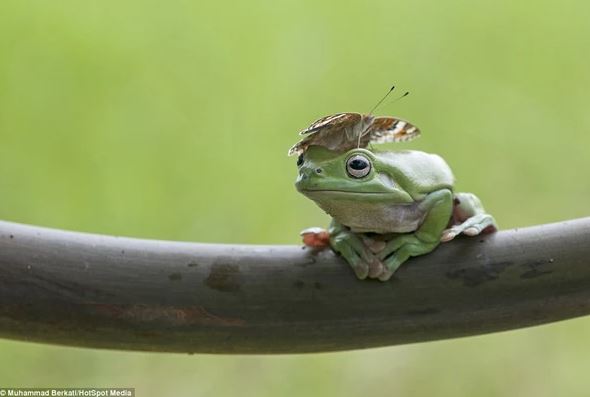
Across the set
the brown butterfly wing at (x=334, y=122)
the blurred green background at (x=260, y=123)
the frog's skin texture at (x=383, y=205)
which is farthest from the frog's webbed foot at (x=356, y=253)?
the blurred green background at (x=260, y=123)

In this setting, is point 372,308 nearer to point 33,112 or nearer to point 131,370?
point 131,370

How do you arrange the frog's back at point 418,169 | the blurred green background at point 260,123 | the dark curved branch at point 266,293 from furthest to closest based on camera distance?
the blurred green background at point 260,123 < the frog's back at point 418,169 < the dark curved branch at point 266,293

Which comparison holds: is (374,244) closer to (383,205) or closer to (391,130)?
(383,205)

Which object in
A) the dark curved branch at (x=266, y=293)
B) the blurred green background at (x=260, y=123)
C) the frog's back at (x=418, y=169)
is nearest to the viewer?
the dark curved branch at (x=266, y=293)

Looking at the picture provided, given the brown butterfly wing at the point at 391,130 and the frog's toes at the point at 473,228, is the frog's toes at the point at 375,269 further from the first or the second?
the brown butterfly wing at the point at 391,130

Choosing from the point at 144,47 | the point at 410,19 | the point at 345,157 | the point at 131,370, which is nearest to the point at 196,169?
the point at 144,47

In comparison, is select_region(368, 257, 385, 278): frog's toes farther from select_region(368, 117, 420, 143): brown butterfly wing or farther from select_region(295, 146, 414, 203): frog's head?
select_region(368, 117, 420, 143): brown butterfly wing

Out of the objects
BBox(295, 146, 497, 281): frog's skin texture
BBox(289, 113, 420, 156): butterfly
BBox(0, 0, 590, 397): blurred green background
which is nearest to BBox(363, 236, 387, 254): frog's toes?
BBox(295, 146, 497, 281): frog's skin texture
